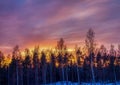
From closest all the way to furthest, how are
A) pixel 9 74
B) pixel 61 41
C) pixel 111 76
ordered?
1. pixel 61 41
2. pixel 9 74
3. pixel 111 76

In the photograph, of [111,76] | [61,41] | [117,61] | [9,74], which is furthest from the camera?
[111,76]

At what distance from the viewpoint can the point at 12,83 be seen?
286 ft

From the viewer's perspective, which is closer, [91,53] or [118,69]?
[91,53]

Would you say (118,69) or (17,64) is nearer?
(17,64)

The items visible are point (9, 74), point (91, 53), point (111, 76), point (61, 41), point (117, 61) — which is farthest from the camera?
point (111, 76)

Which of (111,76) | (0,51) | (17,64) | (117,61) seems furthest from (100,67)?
(0,51)

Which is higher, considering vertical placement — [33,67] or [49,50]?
[49,50]

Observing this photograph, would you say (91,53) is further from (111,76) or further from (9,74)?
(111,76)

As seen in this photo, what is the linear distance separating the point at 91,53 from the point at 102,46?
105 ft

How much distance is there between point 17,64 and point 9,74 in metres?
8.54

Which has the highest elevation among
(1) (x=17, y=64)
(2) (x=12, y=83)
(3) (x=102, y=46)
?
(3) (x=102, y=46)

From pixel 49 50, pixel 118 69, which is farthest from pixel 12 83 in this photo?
pixel 118 69

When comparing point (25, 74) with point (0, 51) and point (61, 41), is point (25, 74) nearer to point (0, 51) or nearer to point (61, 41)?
point (0, 51)

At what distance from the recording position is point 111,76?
3967 inches
